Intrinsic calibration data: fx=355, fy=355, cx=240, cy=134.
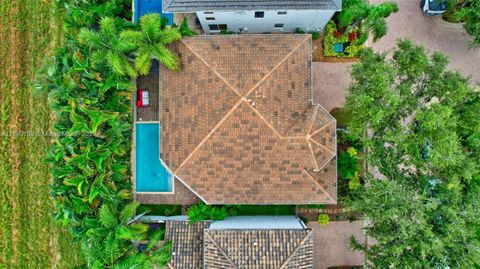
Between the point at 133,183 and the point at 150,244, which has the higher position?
the point at 133,183

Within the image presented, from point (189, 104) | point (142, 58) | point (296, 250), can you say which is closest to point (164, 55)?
point (142, 58)

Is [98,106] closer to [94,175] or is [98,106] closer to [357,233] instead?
[94,175]

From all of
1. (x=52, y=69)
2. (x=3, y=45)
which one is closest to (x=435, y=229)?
(x=52, y=69)

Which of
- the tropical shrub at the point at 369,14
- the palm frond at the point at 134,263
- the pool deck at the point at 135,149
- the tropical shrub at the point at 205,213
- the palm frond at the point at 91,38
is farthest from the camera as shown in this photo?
the pool deck at the point at 135,149

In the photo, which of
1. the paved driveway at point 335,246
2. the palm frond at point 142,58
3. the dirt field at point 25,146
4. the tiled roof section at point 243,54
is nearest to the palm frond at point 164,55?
the palm frond at point 142,58

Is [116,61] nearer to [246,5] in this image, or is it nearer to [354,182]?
[246,5]

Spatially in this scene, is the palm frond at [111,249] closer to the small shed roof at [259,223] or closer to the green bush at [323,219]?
the small shed roof at [259,223]

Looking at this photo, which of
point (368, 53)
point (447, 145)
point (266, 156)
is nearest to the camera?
point (447, 145)
